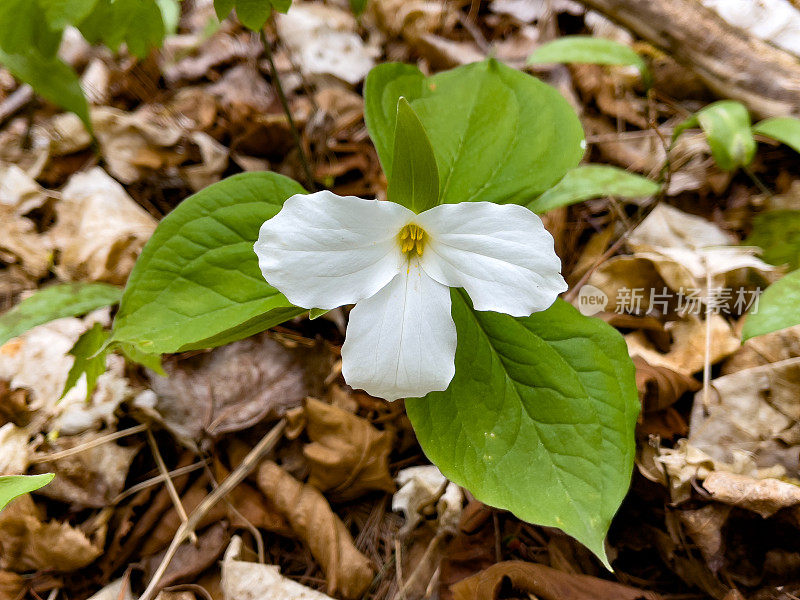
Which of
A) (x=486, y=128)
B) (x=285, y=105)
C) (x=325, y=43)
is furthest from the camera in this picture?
(x=325, y=43)

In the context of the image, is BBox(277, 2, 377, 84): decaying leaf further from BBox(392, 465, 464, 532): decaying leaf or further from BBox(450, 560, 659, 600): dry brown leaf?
BBox(450, 560, 659, 600): dry brown leaf

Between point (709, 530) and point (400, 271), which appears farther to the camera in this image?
point (709, 530)

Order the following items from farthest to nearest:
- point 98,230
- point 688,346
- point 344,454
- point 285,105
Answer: point 98,230
point 285,105
point 688,346
point 344,454

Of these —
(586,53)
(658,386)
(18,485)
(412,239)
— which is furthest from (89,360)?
(586,53)

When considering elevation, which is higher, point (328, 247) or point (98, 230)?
point (328, 247)

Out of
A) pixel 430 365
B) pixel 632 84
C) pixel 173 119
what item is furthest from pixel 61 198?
pixel 632 84

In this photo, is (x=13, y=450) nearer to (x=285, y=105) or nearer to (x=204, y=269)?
(x=204, y=269)
